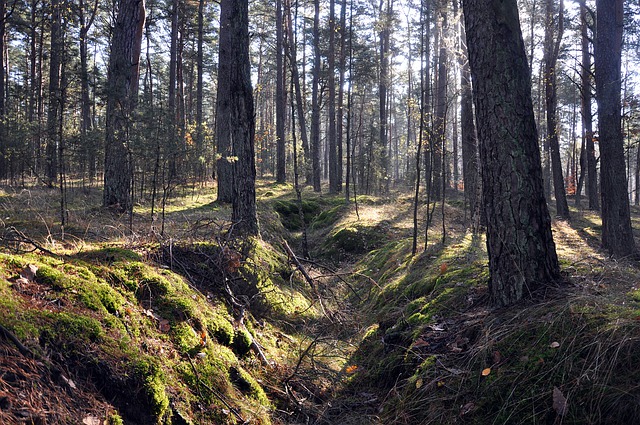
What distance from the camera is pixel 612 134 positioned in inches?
321

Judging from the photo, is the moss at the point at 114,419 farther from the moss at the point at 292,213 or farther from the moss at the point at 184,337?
the moss at the point at 292,213

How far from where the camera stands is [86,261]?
3650mm

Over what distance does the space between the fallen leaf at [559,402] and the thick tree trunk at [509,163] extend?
116cm

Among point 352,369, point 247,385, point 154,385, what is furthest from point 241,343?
point 154,385

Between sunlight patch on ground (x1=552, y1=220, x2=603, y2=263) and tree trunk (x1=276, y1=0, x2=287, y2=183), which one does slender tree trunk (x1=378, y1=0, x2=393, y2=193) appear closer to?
tree trunk (x1=276, y1=0, x2=287, y2=183)

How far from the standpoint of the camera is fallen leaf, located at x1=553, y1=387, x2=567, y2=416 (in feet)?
7.80

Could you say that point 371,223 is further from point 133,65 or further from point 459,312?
point 459,312

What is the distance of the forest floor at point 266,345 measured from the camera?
2398 millimetres

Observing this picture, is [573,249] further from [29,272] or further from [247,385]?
[29,272]

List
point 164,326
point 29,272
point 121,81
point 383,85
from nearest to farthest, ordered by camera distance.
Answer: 1. point 29,272
2. point 164,326
3. point 121,81
4. point 383,85

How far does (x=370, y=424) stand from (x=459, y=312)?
1496 millimetres

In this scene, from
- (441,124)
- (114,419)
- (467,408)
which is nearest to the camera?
(114,419)

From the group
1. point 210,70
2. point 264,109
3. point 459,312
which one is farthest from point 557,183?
point 264,109

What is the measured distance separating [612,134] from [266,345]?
25.9ft
